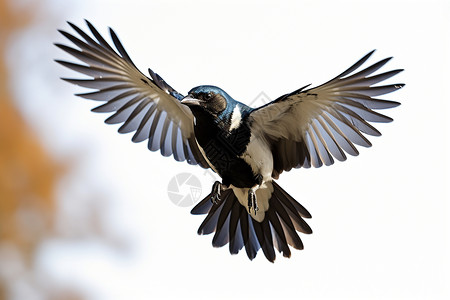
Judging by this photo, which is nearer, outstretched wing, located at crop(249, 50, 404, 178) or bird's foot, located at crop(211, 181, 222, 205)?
outstretched wing, located at crop(249, 50, 404, 178)

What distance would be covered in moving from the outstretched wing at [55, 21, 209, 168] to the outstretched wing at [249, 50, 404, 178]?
76 centimetres

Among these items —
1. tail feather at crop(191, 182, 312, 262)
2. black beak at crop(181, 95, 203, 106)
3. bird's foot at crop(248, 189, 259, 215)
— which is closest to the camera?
black beak at crop(181, 95, 203, 106)

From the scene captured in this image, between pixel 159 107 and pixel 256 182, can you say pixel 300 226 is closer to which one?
pixel 256 182

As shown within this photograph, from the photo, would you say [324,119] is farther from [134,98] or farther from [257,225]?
[134,98]

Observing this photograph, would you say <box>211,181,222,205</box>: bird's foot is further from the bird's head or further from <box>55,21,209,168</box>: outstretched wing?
the bird's head

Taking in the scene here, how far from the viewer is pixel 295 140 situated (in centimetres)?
589

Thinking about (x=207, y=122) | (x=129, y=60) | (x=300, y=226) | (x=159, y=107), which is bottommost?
(x=300, y=226)

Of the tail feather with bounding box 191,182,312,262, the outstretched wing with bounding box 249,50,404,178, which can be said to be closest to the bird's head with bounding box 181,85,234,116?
the outstretched wing with bounding box 249,50,404,178

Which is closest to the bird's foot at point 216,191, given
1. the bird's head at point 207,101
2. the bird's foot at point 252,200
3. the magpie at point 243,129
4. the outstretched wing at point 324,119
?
the magpie at point 243,129

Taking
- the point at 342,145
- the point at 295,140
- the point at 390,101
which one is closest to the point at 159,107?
the point at 295,140

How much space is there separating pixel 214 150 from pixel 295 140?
2.70 feet

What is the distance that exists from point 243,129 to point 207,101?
386mm

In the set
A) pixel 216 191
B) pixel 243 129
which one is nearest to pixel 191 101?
pixel 243 129

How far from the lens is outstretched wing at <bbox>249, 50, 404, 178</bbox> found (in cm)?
533
